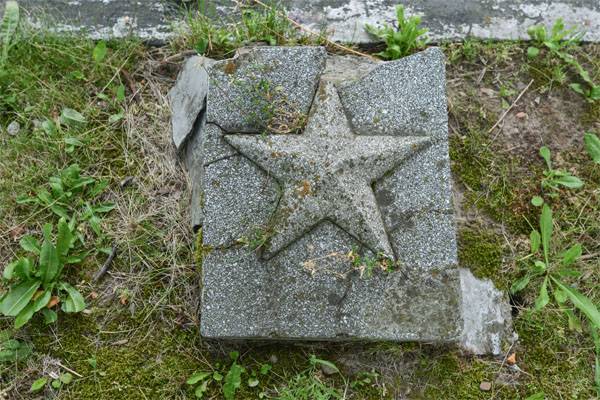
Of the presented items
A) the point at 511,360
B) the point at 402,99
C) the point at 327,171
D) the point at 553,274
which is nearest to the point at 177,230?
the point at 327,171

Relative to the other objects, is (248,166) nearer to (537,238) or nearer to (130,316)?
(130,316)

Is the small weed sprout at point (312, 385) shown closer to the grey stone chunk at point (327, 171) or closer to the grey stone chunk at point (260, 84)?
the grey stone chunk at point (327, 171)

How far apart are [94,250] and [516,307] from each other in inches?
80.8

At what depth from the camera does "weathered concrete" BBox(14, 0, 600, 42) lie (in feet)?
10.7

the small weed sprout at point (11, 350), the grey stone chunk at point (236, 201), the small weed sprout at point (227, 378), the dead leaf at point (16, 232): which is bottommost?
the small weed sprout at point (227, 378)

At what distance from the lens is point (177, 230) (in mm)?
2969

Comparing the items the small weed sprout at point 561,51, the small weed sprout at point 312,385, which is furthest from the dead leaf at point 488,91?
the small weed sprout at point 312,385

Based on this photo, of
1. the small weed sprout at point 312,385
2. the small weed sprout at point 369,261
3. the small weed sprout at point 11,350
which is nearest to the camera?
the small weed sprout at point 369,261

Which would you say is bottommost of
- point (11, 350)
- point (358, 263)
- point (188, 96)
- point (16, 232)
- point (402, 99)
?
point (11, 350)

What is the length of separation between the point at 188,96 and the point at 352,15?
0.99 metres

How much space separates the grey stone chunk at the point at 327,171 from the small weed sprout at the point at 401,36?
31.1 inches

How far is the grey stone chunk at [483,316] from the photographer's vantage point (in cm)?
287

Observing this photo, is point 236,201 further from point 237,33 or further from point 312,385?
point 237,33

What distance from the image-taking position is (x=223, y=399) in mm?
2734
